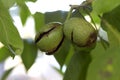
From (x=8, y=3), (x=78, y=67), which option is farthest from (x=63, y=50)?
(x=8, y=3)

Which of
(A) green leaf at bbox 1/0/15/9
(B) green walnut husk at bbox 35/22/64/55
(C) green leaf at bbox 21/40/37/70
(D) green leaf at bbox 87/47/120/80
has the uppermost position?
(A) green leaf at bbox 1/0/15/9

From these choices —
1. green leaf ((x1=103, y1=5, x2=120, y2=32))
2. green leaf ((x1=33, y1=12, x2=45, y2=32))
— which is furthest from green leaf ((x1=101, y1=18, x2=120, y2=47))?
green leaf ((x1=33, y1=12, x2=45, y2=32))

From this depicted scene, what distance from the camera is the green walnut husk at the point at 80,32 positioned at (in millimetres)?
696

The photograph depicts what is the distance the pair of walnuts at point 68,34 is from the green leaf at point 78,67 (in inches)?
2.2

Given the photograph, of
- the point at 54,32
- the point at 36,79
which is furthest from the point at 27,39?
the point at 36,79

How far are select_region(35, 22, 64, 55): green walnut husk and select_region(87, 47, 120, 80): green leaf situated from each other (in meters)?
0.15

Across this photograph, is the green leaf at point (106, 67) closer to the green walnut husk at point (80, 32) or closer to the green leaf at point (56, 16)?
the green walnut husk at point (80, 32)

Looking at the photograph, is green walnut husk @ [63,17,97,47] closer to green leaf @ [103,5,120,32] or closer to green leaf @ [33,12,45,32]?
green leaf @ [103,5,120,32]

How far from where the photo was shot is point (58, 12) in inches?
33.4

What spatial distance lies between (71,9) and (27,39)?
0.75 feet

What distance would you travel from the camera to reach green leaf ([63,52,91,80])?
0.73 meters

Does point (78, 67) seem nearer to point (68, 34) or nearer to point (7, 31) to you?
point (68, 34)

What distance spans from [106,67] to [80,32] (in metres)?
0.14

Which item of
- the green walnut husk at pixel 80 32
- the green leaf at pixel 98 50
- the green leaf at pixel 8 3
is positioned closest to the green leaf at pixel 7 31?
the green leaf at pixel 8 3
